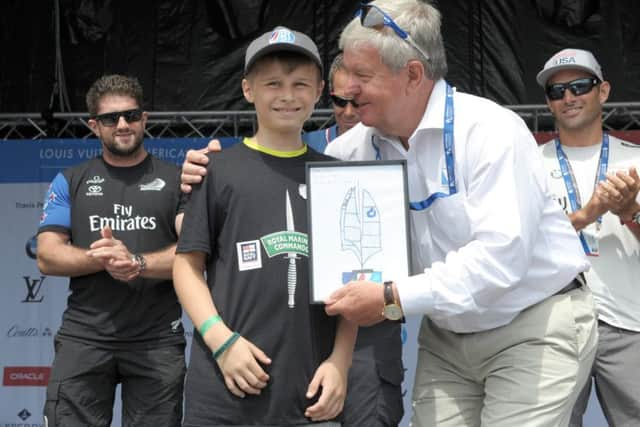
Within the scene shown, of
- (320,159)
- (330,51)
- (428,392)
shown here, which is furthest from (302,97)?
(330,51)

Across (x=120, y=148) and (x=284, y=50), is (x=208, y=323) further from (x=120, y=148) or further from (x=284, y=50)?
(x=120, y=148)

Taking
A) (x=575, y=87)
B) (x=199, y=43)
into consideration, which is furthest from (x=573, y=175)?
(x=199, y=43)

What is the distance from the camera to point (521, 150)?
2268 mm

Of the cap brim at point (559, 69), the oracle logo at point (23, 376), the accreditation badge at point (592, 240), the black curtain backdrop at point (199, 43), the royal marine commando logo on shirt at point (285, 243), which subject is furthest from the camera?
the black curtain backdrop at point (199, 43)

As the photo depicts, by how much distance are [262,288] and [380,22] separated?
0.82 metres

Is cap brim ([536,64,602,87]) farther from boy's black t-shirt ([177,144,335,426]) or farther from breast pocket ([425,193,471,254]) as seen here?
boy's black t-shirt ([177,144,335,426])

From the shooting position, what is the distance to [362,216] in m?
2.26

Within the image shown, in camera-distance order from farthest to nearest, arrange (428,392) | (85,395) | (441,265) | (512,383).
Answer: (85,395), (428,392), (512,383), (441,265)

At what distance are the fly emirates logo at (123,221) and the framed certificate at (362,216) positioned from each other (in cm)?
152

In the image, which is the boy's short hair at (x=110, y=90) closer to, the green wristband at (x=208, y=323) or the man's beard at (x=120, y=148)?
the man's beard at (x=120, y=148)

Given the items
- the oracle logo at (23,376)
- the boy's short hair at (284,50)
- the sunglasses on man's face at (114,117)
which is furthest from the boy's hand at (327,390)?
the oracle logo at (23,376)

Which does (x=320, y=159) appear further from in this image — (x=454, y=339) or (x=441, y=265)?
(x=454, y=339)

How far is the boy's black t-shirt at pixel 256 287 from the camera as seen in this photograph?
2.23 metres

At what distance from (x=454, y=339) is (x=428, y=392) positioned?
0.68ft
